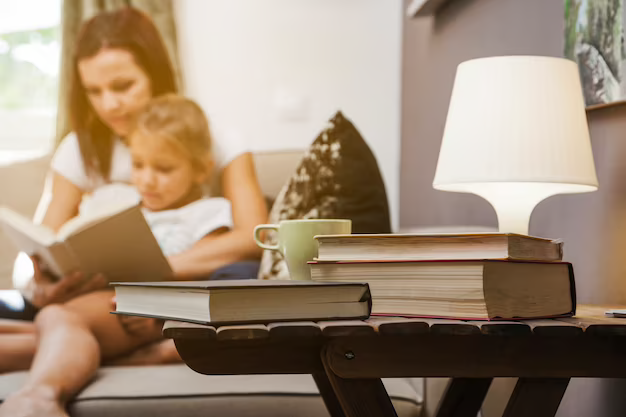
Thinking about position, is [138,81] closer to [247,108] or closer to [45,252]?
[247,108]

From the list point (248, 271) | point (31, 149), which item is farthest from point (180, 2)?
point (248, 271)

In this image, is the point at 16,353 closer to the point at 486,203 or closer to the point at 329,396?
the point at 329,396

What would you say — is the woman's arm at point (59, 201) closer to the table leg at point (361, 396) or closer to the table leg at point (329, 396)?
the table leg at point (329, 396)

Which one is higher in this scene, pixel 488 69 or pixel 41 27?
pixel 41 27

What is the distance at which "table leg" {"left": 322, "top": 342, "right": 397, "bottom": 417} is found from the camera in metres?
0.70

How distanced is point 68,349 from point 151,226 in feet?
2.19

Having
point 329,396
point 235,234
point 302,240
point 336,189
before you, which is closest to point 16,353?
point 235,234

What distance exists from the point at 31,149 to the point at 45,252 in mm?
917

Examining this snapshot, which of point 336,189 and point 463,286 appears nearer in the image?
point 463,286

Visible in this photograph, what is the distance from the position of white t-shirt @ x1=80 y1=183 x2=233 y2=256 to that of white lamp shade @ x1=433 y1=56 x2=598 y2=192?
3.79 ft

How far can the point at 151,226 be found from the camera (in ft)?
6.80

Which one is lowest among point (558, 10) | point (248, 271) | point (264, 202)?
point (248, 271)

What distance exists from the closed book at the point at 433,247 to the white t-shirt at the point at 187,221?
4.26 feet

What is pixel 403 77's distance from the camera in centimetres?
239
